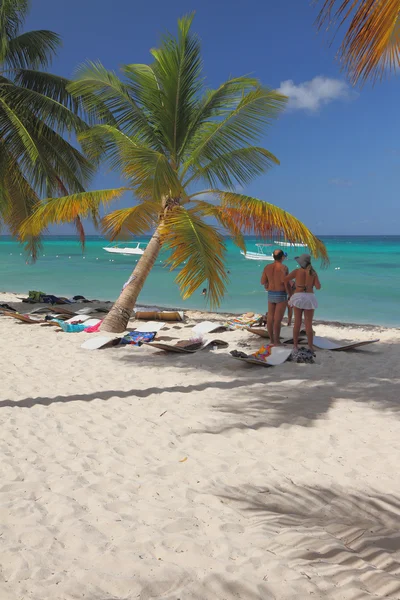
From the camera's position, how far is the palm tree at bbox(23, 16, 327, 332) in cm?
761

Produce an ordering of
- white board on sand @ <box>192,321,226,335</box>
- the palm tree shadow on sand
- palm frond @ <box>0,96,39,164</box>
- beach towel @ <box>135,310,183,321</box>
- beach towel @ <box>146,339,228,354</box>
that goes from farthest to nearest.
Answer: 1. beach towel @ <box>135,310,183,321</box>
2. palm frond @ <box>0,96,39,164</box>
3. white board on sand @ <box>192,321,226,335</box>
4. beach towel @ <box>146,339,228,354</box>
5. the palm tree shadow on sand

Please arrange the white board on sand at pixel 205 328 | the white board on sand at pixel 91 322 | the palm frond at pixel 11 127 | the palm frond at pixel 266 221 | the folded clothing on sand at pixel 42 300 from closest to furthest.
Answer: the palm frond at pixel 266 221 → the white board on sand at pixel 205 328 → the white board on sand at pixel 91 322 → the palm frond at pixel 11 127 → the folded clothing on sand at pixel 42 300

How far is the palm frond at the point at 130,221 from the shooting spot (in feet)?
26.5

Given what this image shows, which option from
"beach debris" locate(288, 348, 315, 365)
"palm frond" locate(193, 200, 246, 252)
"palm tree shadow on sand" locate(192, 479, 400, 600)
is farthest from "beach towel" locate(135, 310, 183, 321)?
"palm tree shadow on sand" locate(192, 479, 400, 600)

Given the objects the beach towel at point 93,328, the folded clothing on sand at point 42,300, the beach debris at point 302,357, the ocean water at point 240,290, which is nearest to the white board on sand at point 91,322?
the beach towel at point 93,328

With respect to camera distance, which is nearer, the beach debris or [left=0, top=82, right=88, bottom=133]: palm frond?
the beach debris

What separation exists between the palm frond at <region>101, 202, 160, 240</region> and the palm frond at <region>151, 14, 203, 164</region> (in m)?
1.13

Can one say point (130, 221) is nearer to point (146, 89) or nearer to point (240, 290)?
point (146, 89)

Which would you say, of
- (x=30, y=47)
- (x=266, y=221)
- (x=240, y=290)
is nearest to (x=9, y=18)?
(x=30, y=47)

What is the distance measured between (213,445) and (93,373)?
9.14 ft

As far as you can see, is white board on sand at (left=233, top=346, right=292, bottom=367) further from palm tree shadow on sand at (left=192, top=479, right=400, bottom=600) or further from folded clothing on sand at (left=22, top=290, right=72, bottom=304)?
folded clothing on sand at (left=22, top=290, right=72, bottom=304)

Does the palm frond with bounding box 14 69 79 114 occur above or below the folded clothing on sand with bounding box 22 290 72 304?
above

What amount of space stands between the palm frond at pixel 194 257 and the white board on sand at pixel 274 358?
1.04 meters

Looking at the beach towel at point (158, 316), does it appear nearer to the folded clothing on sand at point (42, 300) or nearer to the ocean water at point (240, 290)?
the folded clothing on sand at point (42, 300)
